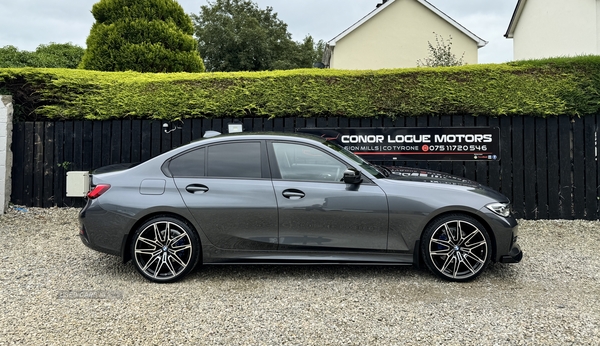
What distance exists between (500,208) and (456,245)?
1.90ft

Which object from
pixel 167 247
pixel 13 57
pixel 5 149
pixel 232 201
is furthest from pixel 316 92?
pixel 13 57

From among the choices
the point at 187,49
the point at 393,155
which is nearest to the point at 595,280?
the point at 393,155

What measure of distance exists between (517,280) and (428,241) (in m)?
1.04

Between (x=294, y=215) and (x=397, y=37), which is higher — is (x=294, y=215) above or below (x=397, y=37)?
below

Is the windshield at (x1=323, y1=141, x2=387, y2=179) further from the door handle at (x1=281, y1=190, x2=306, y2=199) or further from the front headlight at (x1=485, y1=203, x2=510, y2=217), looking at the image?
the front headlight at (x1=485, y1=203, x2=510, y2=217)

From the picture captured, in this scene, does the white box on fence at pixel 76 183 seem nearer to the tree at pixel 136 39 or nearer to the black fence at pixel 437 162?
the black fence at pixel 437 162

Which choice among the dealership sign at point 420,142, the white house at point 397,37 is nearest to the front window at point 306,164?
the dealership sign at point 420,142

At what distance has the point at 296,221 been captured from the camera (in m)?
4.12

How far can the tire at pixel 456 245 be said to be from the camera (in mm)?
4098

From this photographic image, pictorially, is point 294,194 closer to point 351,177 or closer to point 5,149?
point 351,177

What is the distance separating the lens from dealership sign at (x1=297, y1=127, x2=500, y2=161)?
7055 millimetres

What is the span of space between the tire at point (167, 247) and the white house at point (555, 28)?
1472 cm

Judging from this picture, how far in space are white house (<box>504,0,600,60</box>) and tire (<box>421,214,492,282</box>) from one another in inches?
508

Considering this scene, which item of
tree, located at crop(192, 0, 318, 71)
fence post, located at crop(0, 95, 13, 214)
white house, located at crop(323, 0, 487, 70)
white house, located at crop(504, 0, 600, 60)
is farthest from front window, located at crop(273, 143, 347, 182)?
tree, located at crop(192, 0, 318, 71)
